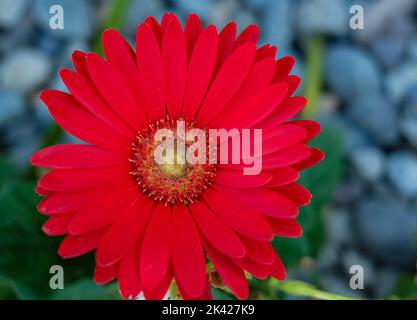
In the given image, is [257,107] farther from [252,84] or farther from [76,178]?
[76,178]

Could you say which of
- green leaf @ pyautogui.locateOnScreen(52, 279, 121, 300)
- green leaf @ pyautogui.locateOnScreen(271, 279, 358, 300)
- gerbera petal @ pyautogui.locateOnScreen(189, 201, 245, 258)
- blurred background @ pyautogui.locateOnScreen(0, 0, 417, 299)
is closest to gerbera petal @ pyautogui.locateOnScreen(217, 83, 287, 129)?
gerbera petal @ pyautogui.locateOnScreen(189, 201, 245, 258)

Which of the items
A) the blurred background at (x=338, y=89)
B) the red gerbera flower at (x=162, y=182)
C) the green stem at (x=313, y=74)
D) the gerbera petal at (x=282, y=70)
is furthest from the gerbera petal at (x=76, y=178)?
the green stem at (x=313, y=74)

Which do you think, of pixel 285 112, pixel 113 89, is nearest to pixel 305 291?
pixel 285 112

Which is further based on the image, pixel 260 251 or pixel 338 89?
pixel 338 89

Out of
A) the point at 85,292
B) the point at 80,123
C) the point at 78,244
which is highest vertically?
the point at 80,123

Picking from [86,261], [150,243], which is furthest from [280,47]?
[150,243]

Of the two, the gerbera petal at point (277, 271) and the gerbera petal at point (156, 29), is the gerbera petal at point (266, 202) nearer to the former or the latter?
the gerbera petal at point (277, 271)
